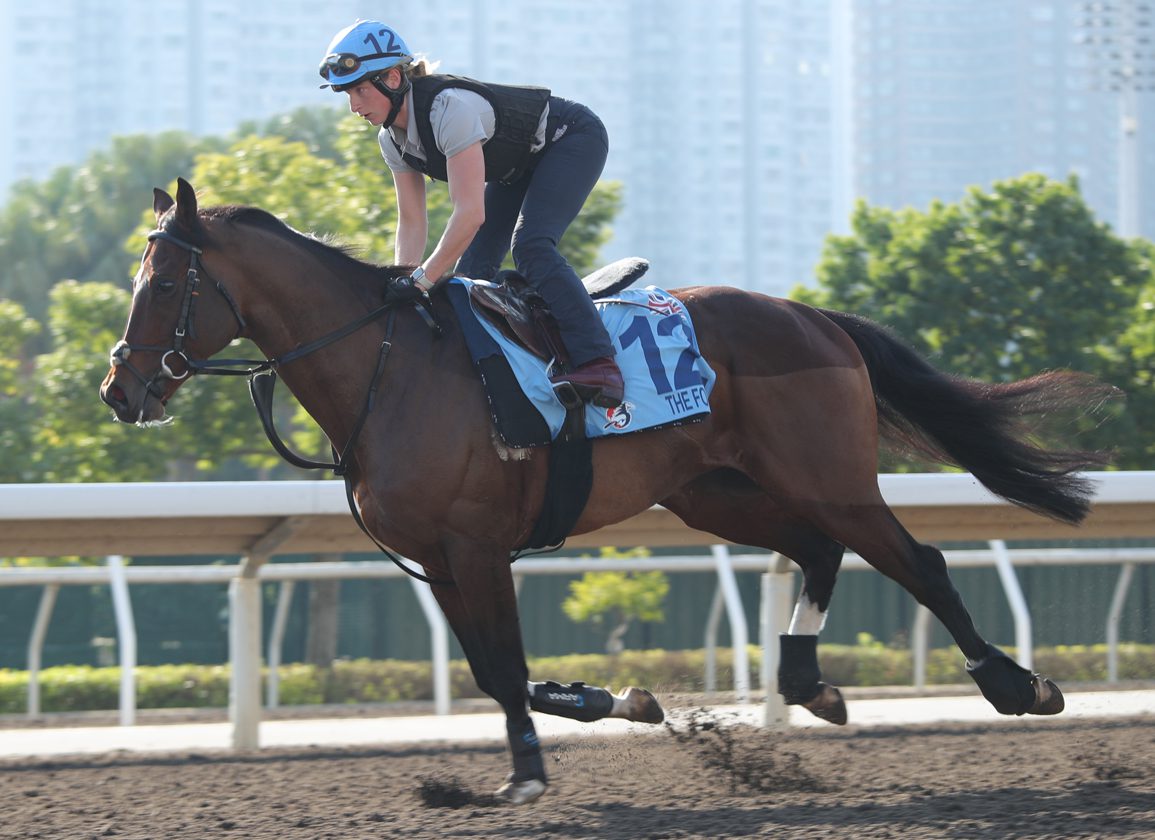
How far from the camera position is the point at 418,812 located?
477 cm

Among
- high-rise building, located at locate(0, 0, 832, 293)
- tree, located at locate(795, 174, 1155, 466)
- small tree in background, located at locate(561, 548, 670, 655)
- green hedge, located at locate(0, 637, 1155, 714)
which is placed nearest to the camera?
green hedge, located at locate(0, 637, 1155, 714)

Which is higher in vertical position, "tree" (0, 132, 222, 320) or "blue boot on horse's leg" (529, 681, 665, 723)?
"tree" (0, 132, 222, 320)

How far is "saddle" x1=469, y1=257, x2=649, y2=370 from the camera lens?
4.65m

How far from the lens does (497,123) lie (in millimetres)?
4773

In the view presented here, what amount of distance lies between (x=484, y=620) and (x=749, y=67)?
393ft

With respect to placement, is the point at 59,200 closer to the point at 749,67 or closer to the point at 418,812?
the point at 418,812

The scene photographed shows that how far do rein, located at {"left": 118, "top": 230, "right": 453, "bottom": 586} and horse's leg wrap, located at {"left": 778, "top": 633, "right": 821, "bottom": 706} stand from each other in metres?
1.22

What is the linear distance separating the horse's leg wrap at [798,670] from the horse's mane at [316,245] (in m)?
1.77

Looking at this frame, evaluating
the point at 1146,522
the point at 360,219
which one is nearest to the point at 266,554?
the point at 1146,522

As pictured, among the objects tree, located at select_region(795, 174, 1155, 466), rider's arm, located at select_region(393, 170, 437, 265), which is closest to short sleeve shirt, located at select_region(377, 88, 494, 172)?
rider's arm, located at select_region(393, 170, 437, 265)

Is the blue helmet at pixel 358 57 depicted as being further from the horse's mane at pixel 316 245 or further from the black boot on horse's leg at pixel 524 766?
the black boot on horse's leg at pixel 524 766

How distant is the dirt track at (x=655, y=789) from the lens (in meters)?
4.40

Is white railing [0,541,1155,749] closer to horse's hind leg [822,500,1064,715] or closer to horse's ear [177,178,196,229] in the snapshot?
horse's hind leg [822,500,1064,715]

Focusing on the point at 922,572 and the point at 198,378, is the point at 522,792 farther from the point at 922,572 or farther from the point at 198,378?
the point at 198,378
